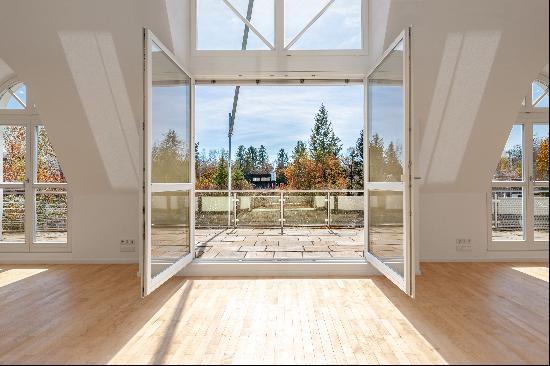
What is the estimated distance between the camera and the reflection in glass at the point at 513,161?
5387 millimetres

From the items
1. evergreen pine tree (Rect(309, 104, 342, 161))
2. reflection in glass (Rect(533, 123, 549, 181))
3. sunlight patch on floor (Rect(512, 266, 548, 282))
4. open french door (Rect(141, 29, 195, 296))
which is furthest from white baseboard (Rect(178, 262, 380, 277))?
evergreen pine tree (Rect(309, 104, 342, 161))

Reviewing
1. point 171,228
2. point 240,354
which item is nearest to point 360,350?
point 240,354

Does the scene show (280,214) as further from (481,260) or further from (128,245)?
(481,260)

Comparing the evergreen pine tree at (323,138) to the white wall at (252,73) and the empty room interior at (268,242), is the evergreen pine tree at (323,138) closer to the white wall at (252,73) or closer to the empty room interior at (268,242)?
the empty room interior at (268,242)

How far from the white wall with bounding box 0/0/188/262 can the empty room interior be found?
2 cm

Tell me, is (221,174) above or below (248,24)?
below

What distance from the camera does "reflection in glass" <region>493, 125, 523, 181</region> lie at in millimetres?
5387

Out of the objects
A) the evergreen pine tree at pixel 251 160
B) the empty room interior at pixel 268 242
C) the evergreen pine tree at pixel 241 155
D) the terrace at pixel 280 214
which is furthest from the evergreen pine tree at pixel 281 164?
the empty room interior at pixel 268 242

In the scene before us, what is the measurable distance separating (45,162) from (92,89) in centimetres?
168

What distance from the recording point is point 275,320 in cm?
303

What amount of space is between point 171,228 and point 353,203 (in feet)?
13.5

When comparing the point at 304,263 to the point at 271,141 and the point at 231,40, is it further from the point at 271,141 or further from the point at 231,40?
A: the point at 271,141

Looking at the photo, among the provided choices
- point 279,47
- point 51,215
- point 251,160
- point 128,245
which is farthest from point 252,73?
point 251,160

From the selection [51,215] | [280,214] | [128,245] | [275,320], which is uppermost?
[51,215]
